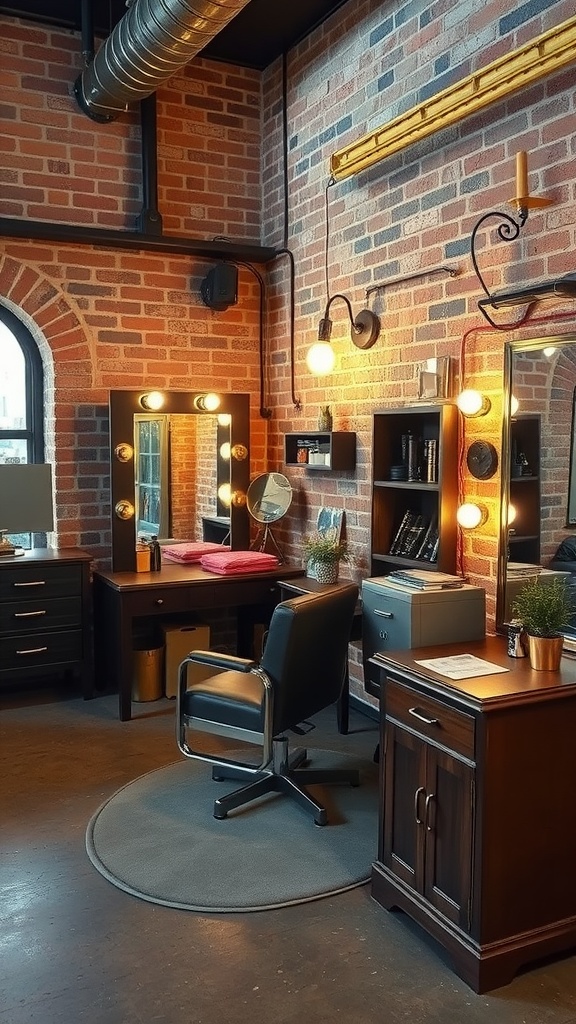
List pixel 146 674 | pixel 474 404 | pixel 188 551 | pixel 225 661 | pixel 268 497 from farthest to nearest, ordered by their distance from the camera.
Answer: pixel 268 497 < pixel 188 551 < pixel 146 674 < pixel 474 404 < pixel 225 661

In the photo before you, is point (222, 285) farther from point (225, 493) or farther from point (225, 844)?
point (225, 844)

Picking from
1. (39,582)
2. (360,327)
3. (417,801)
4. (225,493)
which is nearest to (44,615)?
(39,582)

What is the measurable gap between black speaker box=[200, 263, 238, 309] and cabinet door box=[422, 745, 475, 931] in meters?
3.17

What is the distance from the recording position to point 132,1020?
204cm

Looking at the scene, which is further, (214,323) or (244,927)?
(214,323)

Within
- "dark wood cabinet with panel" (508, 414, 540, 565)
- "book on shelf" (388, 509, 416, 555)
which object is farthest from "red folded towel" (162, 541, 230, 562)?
"dark wood cabinet with panel" (508, 414, 540, 565)

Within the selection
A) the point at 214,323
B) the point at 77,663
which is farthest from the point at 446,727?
the point at 214,323

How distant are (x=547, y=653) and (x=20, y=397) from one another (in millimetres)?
3437

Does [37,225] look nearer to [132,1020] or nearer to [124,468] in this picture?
[124,468]

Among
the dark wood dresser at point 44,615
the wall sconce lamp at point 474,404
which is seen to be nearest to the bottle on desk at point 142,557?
the dark wood dresser at point 44,615

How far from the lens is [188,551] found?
15.4 feet

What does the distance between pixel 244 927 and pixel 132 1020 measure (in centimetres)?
47

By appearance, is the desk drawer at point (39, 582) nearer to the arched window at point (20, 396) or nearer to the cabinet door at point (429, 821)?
the arched window at point (20, 396)

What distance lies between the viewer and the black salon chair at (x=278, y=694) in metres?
2.94
